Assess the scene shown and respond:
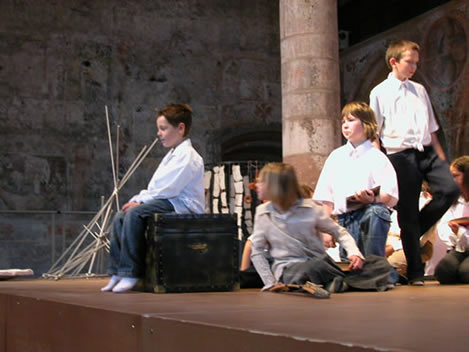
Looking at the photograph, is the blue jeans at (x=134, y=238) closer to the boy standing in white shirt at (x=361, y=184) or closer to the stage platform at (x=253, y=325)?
the stage platform at (x=253, y=325)

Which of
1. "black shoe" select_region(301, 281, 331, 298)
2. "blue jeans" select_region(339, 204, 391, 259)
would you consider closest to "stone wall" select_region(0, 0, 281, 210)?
"blue jeans" select_region(339, 204, 391, 259)

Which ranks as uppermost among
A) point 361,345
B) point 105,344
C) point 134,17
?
point 134,17

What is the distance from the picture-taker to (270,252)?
472cm

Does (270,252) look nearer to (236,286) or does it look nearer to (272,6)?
(236,286)

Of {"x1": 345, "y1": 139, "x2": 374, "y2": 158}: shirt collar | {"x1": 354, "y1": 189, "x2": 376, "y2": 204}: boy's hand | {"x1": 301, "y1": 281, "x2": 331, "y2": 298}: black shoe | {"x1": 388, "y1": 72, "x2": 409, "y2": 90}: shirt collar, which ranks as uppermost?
{"x1": 388, "y1": 72, "x2": 409, "y2": 90}: shirt collar

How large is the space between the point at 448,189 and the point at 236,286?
154 cm

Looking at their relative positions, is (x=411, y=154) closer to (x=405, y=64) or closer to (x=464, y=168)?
(x=405, y=64)

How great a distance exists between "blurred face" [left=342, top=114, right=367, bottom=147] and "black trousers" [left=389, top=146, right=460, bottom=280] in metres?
0.29

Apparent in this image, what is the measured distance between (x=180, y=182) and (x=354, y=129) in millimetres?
1224

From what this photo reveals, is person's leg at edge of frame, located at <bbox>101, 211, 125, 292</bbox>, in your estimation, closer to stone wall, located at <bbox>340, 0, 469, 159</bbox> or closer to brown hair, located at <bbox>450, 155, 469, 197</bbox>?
brown hair, located at <bbox>450, 155, 469, 197</bbox>

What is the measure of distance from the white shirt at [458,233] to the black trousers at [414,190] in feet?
1.63

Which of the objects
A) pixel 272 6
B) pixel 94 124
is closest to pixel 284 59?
pixel 94 124

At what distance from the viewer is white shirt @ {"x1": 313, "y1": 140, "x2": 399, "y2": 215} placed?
16.9 ft

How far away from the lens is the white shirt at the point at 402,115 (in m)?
5.34
